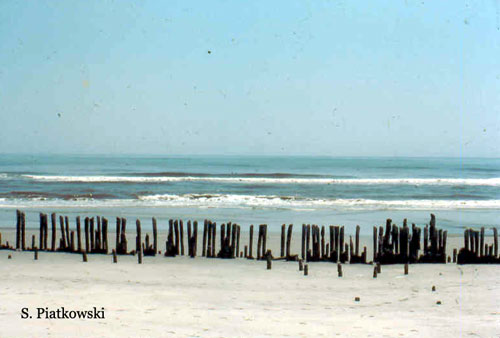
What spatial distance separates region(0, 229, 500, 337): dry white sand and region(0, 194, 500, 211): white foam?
582 inches

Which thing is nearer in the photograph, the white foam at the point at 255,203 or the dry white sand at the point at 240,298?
the dry white sand at the point at 240,298

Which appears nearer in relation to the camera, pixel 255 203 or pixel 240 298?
pixel 240 298

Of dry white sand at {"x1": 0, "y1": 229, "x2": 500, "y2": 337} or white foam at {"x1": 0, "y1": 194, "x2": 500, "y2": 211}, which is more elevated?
dry white sand at {"x1": 0, "y1": 229, "x2": 500, "y2": 337}

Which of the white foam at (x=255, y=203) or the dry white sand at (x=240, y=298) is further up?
the dry white sand at (x=240, y=298)

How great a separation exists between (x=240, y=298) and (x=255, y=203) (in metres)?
19.9

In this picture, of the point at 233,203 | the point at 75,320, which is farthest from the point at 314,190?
the point at 75,320

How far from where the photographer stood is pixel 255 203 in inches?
1118

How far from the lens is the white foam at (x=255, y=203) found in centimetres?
2669

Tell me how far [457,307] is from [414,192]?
3060 cm

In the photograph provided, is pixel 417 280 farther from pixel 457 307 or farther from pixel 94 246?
pixel 94 246

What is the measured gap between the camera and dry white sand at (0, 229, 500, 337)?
258 inches

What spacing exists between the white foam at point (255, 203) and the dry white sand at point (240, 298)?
14.8 meters

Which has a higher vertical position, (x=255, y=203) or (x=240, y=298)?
(x=240, y=298)

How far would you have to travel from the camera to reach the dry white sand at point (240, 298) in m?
6.56
